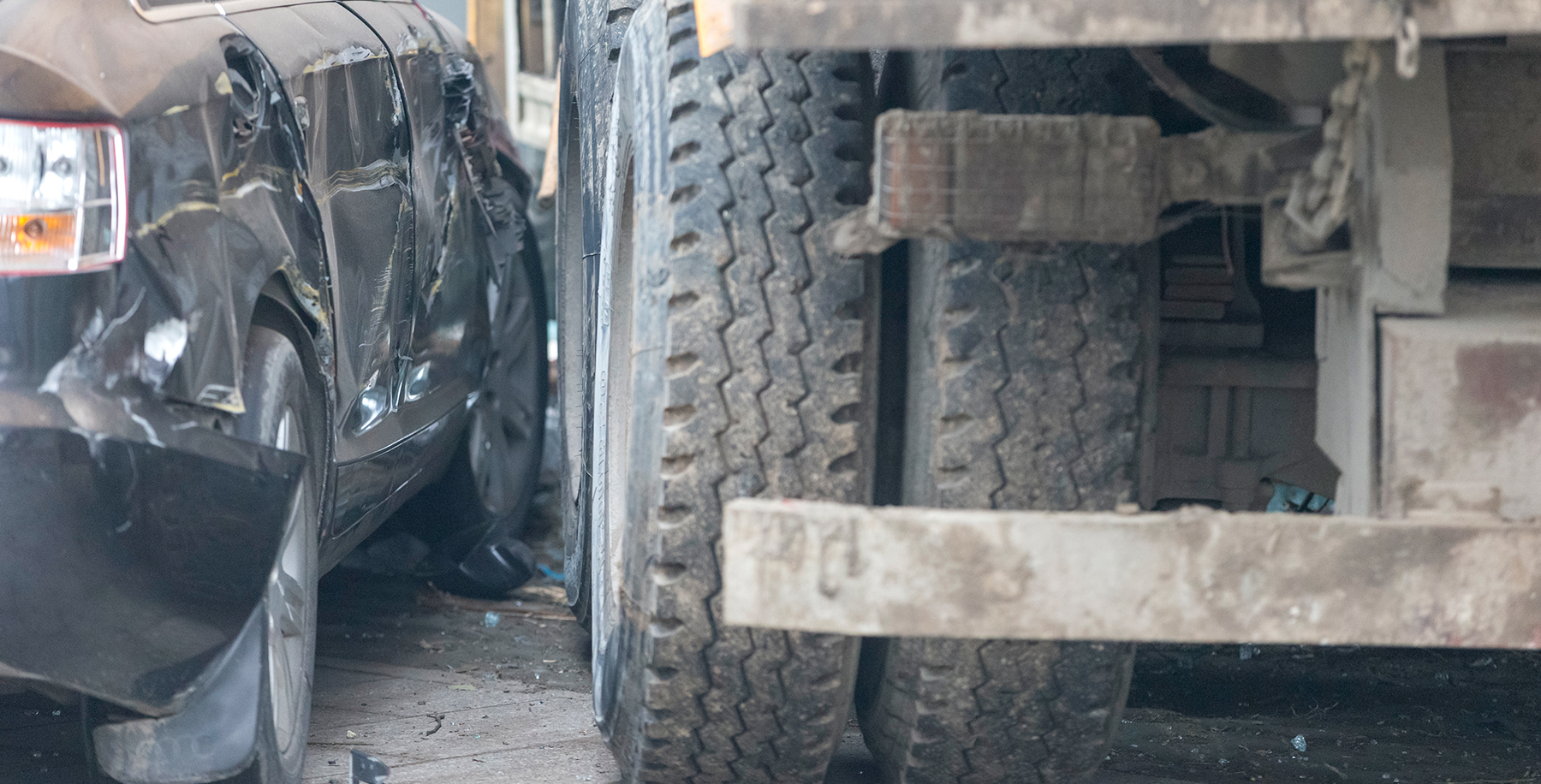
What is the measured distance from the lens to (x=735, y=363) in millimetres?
2148

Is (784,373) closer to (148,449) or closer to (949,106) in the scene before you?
(949,106)

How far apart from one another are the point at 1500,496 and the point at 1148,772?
154 centimetres

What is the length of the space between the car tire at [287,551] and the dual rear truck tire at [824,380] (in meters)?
0.68

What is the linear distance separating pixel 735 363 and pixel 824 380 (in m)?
0.13

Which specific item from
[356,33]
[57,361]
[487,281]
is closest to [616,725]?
[57,361]

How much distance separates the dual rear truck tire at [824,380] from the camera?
214 cm

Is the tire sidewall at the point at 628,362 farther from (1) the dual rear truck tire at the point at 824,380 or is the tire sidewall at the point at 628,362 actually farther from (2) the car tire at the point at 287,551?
(2) the car tire at the point at 287,551

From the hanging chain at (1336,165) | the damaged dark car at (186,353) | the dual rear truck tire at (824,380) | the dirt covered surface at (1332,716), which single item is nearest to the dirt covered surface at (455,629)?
the damaged dark car at (186,353)

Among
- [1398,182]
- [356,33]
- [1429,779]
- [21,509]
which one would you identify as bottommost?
[1429,779]

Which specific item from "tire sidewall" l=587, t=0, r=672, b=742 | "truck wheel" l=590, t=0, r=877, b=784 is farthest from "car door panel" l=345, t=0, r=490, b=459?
"truck wheel" l=590, t=0, r=877, b=784

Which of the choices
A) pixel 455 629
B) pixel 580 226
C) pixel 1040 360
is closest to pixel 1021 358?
pixel 1040 360

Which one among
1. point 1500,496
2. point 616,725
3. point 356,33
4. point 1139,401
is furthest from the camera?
point 356,33

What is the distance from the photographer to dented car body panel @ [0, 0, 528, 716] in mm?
2076

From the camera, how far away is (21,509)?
2068 mm
